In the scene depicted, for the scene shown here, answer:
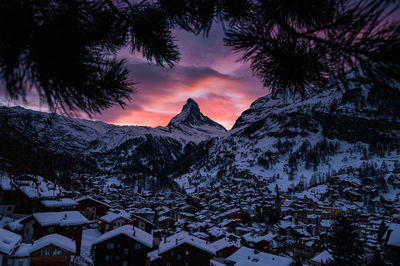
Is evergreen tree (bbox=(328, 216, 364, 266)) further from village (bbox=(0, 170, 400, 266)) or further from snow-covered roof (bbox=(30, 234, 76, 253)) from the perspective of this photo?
snow-covered roof (bbox=(30, 234, 76, 253))

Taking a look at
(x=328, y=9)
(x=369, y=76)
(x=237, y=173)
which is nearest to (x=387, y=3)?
(x=369, y=76)

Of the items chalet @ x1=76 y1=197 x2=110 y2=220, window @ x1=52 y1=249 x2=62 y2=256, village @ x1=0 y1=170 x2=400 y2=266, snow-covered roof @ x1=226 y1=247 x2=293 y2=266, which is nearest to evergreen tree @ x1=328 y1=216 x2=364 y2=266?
village @ x1=0 y1=170 x2=400 y2=266

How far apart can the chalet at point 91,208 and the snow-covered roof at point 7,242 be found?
2367 centimetres

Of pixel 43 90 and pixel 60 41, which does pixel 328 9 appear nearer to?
pixel 60 41

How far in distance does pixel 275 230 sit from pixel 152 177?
96.6m

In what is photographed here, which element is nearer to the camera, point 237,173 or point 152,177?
point 152,177

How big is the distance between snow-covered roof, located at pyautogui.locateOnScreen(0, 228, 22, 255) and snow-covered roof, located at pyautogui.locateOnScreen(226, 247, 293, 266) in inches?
991

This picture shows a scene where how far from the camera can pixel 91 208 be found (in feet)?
139

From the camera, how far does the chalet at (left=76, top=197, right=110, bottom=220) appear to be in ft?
135

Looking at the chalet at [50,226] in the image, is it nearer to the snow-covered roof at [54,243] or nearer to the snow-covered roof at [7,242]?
the snow-covered roof at [54,243]

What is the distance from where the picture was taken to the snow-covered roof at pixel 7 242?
15.8 metres

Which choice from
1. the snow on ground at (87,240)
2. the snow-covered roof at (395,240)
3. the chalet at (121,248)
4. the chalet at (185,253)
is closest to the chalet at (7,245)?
the chalet at (121,248)

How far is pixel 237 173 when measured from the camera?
583 feet

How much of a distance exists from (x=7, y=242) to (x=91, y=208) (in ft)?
87.5
